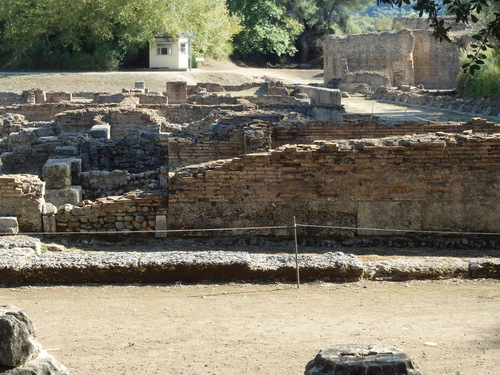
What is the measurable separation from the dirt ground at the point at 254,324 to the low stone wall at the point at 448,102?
19199 millimetres

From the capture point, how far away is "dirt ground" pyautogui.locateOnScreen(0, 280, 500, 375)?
594cm

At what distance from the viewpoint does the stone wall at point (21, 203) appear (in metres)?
9.97

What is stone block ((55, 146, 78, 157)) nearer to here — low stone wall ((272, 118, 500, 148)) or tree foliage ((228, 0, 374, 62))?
low stone wall ((272, 118, 500, 148))

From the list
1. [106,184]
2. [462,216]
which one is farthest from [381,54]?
[462,216]

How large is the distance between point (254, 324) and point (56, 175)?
5566 millimetres

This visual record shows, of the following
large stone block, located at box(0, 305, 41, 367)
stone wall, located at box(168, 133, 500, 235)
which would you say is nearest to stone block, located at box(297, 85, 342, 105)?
stone wall, located at box(168, 133, 500, 235)

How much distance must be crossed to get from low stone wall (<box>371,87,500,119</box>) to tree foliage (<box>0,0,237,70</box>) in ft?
52.9

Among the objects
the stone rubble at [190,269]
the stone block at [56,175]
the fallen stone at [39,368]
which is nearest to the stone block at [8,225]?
the stone rubble at [190,269]

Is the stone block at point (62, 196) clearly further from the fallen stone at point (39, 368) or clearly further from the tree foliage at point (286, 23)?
the tree foliage at point (286, 23)

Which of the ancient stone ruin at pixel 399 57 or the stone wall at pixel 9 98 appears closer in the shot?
the stone wall at pixel 9 98

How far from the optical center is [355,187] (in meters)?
10.1

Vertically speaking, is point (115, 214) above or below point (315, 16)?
below

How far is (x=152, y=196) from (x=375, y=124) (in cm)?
536

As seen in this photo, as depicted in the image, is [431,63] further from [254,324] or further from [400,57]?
[254,324]
